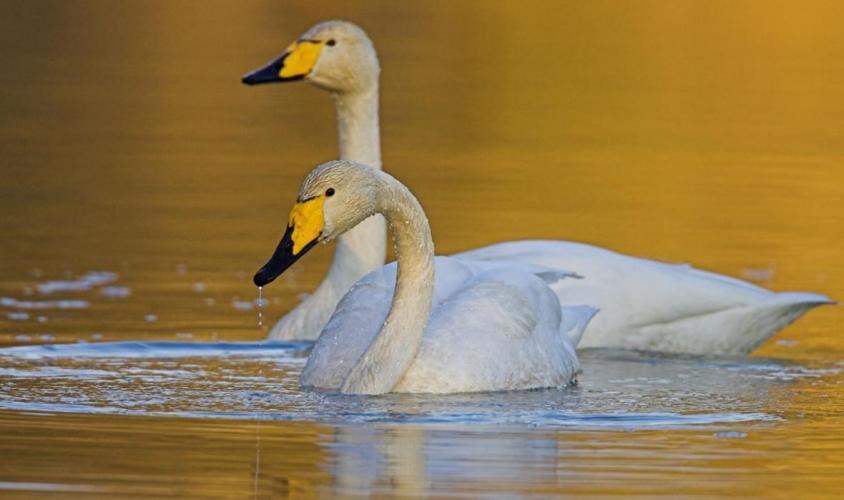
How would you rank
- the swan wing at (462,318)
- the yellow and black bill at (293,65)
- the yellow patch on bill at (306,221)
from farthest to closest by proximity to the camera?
the yellow and black bill at (293,65) → the swan wing at (462,318) → the yellow patch on bill at (306,221)

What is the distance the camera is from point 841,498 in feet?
26.1

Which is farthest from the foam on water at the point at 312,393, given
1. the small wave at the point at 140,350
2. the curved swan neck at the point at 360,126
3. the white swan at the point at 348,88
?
the curved swan neck at the point at 360,126

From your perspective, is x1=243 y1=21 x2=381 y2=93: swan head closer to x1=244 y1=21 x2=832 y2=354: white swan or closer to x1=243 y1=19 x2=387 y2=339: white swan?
x1=243 y1=19 x2=387 y2=339: white swan

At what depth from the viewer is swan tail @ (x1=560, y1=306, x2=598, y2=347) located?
11359 mm

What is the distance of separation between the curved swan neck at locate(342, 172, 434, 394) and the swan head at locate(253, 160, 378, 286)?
0.20 metres

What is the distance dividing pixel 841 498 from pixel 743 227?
28.9 ft

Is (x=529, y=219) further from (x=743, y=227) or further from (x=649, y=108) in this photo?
A: (x=649, y=108)

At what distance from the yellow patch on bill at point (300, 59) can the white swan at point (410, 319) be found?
2.68 m

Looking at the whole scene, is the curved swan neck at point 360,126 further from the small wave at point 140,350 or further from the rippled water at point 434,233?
the small wave at point 140,350

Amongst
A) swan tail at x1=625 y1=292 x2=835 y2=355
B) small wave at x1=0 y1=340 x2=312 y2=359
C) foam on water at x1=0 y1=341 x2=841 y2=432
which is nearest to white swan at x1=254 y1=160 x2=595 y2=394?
foam on water at x1=0 y1=341 x2=841 y2=432

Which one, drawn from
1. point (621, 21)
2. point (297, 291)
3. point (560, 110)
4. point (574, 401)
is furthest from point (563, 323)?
point (621, 21)

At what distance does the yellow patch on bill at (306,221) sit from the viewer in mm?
9547

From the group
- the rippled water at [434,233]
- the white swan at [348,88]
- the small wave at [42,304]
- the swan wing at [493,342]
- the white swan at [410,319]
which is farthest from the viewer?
the white swan at [348,88]

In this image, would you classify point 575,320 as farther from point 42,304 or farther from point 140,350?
point 42,304
